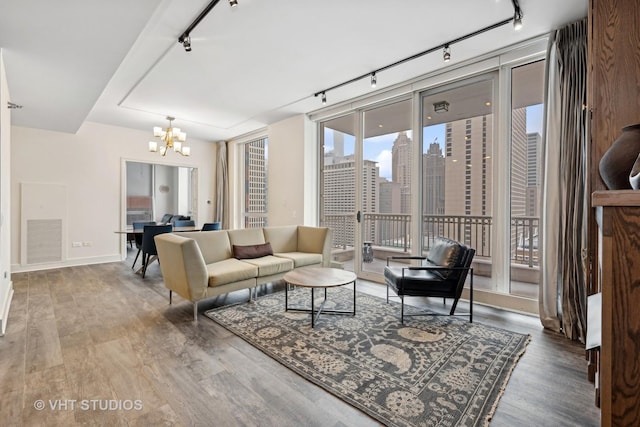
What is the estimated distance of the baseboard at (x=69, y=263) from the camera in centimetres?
507

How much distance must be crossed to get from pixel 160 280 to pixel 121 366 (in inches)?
104

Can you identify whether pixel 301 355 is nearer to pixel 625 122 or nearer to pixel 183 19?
pixel 625 122

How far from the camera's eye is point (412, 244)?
4051 mm

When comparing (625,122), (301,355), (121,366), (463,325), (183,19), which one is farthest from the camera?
(463,325)

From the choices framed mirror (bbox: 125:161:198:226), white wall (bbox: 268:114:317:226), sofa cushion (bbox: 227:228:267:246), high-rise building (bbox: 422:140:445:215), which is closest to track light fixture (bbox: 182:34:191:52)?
sofa cushion (bbox: 227:228:267:246)

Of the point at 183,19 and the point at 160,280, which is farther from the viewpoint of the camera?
the point at 160,280

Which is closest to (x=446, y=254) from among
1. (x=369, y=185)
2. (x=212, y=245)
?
(x=369, y=185)

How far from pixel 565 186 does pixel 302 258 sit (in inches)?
121

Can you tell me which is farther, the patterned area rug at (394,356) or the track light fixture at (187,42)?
the track light fixture at (187,42)

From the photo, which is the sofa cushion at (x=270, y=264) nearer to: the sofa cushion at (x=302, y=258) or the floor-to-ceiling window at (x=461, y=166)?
the sofa cushion at (x=302, y=258)

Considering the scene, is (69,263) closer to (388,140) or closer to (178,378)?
(178,378)

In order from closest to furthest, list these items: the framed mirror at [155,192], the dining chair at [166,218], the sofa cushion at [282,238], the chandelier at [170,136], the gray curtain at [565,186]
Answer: the gray curtain at [565,186]
the sofa cushion at [282,238]
the chandelier at [170,136]
the dining chair at [166,218]
the framed mirror at [155,192]

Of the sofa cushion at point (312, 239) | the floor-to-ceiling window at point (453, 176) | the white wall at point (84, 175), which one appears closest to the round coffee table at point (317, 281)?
the sofa cushion at point (312, 239)

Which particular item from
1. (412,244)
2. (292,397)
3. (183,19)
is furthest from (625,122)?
(183,19)
